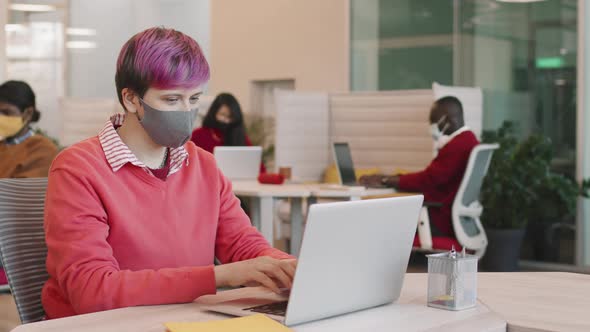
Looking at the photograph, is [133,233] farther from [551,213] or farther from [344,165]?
[551,213]

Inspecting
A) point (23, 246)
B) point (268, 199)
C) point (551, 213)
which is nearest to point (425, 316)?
point (23, 246)

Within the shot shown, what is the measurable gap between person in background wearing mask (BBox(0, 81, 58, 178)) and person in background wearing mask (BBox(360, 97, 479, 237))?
2.02m

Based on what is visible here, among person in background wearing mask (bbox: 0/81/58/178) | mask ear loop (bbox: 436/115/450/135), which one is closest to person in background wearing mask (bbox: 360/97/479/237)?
mask ear loop (bbox: 436/115/450/135)

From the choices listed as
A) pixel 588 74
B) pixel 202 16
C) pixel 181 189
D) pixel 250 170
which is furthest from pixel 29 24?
pixel 181 189

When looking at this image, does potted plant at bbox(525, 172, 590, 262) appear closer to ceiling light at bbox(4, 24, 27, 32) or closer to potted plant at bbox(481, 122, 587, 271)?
potted plant at bbox(481, 122, 587, 271)

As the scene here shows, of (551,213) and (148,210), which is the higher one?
(148,210)

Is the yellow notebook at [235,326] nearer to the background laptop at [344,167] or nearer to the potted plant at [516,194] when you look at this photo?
the background laptop at [344,167]

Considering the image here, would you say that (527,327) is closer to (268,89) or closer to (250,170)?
(250,170)

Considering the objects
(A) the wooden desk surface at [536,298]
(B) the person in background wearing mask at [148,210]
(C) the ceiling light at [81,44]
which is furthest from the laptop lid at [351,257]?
(C) the ceiling light at [81,44]

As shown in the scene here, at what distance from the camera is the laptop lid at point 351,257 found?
140 cm

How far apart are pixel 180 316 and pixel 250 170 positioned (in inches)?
166

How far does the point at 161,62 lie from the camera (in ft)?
5.82

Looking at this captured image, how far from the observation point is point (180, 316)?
1.51 m

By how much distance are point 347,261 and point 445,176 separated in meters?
3.63
